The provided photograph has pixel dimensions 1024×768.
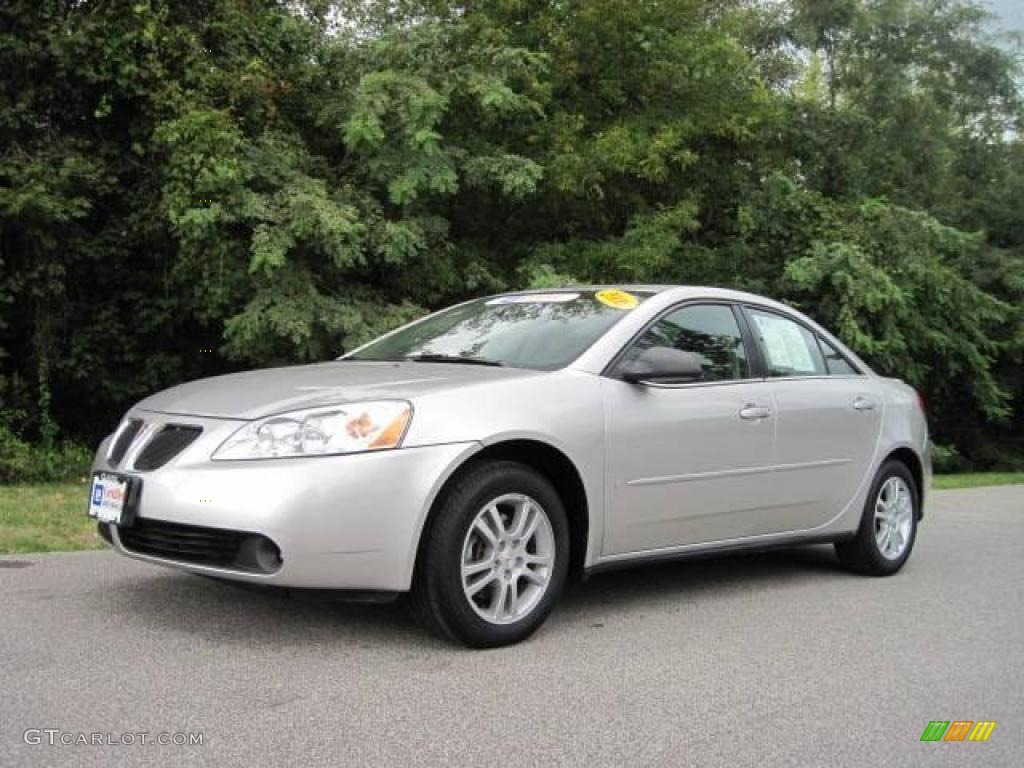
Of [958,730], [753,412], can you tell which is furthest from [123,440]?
[958,730]

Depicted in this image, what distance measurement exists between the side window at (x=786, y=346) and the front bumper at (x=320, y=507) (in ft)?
8.16

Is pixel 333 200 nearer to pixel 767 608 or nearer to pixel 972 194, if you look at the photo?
pixel 767 608

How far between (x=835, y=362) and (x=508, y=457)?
2774 mm

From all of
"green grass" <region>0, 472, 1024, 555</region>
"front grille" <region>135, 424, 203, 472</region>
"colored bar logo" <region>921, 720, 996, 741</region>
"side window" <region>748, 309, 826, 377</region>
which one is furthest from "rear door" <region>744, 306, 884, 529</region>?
"green grass" <region>0, 472, 1024, 555</region>

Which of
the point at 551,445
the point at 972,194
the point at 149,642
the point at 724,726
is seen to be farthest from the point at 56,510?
the point at 972,194

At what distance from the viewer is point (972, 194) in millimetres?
24266

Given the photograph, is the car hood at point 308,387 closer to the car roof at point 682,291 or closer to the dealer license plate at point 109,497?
the dealer license plate at point 109,497

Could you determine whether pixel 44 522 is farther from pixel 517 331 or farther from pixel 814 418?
pixel 814 418

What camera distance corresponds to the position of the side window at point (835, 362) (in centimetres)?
667

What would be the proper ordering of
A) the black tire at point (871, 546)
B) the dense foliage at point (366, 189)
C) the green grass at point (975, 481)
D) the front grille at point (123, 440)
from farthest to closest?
the green grass at point (975, 481), the dense foliage at point (366, 189), the black tire at point (871, 546), the front grille at point (123, 440)

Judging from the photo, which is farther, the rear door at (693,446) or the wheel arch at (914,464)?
the wheel arch at (914,464)

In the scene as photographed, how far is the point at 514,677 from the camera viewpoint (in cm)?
428

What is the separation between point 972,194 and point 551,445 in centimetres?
2219

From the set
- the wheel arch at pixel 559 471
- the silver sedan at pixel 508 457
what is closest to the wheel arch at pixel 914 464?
the silver sedan at pixel 508 457
